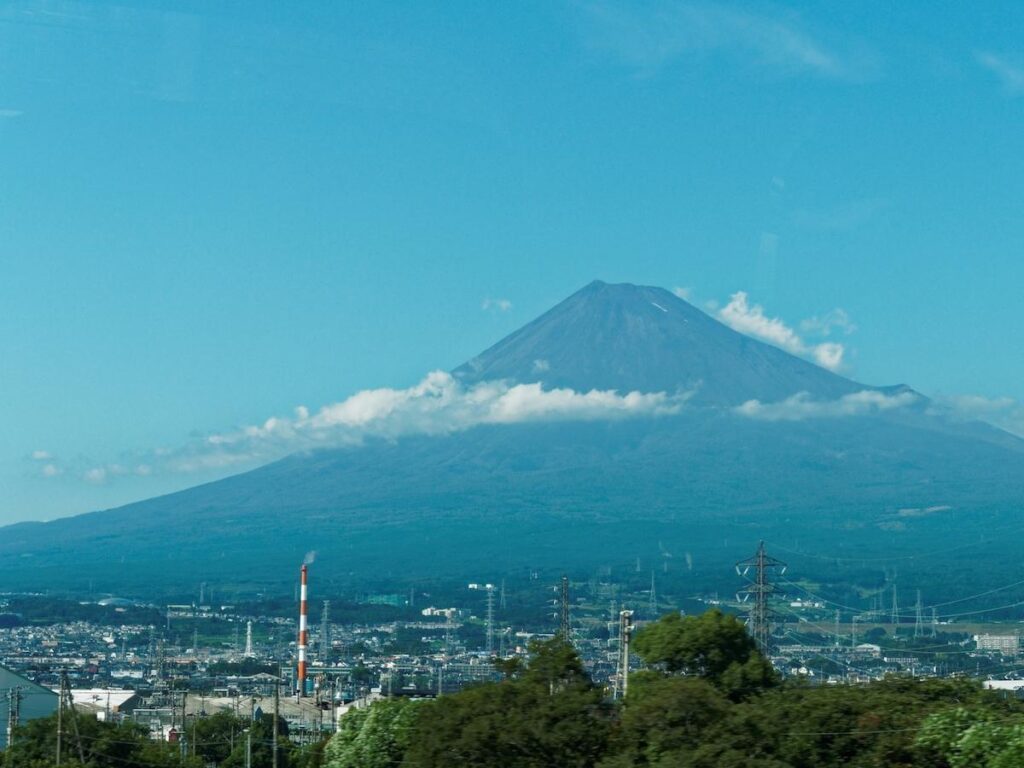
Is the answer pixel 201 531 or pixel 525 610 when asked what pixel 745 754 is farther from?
pixel 201 531

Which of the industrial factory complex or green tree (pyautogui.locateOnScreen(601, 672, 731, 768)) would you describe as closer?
green tree (pyautogui.locateOnScreen(601, 672, 731, 768))

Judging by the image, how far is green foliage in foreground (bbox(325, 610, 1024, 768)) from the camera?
1030 inches

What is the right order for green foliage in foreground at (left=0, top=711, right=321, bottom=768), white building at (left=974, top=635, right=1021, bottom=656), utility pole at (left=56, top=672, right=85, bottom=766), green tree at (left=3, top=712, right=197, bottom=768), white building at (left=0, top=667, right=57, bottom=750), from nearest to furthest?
utility pole at (left=56, top=672, right=85, bottom=766) → green foliage in foreground at (left=0, top=711, right=321, bottom=768) → green tree at (left=3, top=712, right=197, bottom=768) → white building at (left=0, top=667, right=57, bottom=750) → white building at (left=974, top=635, right=1021, bottom=656)

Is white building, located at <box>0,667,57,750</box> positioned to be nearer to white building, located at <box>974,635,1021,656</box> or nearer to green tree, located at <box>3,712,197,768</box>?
green tree, located at <box>3,712,197,768</box>

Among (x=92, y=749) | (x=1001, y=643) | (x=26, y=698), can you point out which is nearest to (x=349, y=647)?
(x=1001, y=643)

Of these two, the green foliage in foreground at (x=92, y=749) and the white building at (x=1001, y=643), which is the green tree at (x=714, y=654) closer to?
the green foliage in foreground at (x=92, y=749)

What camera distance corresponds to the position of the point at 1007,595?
Result: 13125 centimetres

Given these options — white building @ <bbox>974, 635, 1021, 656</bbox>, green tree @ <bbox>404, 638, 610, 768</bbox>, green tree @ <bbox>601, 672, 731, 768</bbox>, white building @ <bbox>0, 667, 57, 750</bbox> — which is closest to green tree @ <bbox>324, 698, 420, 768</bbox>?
green tree @ <bbox>404, 638, 610, 768</bbox>

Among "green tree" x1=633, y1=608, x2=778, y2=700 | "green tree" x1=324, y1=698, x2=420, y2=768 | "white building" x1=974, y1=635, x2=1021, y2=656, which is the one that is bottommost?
"white building" x1=974, y1=635, x2=1021, y2=656

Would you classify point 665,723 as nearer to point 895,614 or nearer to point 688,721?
point 688,721

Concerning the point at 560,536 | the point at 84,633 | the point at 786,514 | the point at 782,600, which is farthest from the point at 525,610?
the point at 786,514

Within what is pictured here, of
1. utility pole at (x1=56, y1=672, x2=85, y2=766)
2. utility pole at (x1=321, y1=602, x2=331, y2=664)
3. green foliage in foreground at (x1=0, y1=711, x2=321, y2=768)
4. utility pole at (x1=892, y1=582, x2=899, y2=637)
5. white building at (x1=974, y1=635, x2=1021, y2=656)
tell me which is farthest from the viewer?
utility pole at (x1=892, y1=582, x2=899, y2=637)

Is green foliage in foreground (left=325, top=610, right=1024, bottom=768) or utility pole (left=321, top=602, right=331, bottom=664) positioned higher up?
green foliage in foreground (left=325, top=610, right=1024, bottom=768)

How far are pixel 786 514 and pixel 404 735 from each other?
153478mm
